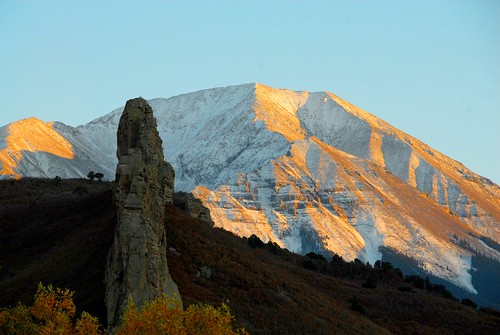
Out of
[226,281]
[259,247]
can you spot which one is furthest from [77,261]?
[259,247]

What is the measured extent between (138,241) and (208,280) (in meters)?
20.2

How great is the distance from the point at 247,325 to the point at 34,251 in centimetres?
3230

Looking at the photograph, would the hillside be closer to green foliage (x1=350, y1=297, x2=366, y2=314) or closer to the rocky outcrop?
green foliage (x1=350, y1=297, x2=366, y2=314)

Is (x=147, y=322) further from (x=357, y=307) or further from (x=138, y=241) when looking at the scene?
(x=357, y=307)

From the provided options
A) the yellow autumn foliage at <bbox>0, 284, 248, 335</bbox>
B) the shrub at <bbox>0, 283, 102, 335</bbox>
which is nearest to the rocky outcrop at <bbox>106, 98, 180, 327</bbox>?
the shrub at <bbox>0, 283, 102, 335</bbox>

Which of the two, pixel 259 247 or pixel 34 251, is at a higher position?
pixel 259 247

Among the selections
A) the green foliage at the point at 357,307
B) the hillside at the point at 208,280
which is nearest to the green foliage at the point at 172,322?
the hillside at the point at 208,280

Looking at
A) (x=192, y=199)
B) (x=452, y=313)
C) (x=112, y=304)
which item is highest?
(x=192, y=199)

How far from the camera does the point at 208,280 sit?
7975cm

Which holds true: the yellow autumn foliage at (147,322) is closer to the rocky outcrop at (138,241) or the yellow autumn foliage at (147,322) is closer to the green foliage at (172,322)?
the green foliage at (172,322)

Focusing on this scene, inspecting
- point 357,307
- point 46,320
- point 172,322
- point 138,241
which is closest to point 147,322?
point 172,322

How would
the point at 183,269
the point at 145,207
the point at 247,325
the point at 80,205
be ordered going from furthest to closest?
the point at 80,205
the point at 183,269
the point at 247,325
the point at 145,207

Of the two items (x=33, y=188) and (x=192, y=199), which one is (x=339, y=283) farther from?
(x=33, y=188)

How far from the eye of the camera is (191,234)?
294ft
